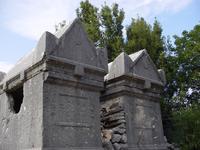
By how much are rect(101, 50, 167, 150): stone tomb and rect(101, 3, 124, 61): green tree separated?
7.24 meters

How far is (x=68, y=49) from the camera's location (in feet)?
17.7

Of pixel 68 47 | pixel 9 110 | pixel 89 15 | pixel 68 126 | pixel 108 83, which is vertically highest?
pixel 89 15

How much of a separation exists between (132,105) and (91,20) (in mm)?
9606

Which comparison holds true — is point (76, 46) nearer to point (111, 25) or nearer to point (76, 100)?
point (76, 100)

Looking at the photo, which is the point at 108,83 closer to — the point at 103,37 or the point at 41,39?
the point at 41,39

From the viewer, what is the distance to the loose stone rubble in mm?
4953

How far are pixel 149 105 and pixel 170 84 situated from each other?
6758 mm

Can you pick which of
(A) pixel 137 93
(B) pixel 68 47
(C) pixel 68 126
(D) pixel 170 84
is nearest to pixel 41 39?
(B) pixel 68 47

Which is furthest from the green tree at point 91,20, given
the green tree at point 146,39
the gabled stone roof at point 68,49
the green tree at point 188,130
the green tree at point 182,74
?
the gabled stone roof at point 68,49

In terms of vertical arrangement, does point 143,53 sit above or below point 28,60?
above

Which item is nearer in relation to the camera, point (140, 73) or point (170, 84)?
point (140, 73)

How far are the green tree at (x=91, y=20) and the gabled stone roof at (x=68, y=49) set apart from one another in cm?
850

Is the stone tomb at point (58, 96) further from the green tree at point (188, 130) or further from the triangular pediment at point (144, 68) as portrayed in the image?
the green tree at point (188, 130)

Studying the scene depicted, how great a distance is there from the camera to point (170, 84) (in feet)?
43.4
